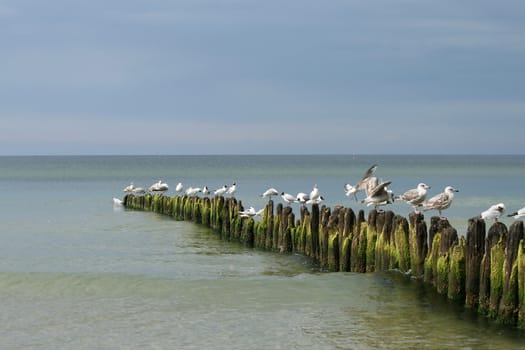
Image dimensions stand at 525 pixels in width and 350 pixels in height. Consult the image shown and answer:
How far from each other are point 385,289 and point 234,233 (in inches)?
415

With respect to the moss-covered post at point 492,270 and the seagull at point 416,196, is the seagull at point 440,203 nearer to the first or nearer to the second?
the seagull at point 416,196

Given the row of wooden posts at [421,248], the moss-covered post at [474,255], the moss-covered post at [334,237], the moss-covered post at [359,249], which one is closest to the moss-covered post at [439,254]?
the row of wooden posts at [421,248]

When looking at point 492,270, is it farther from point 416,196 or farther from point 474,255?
point 416,196

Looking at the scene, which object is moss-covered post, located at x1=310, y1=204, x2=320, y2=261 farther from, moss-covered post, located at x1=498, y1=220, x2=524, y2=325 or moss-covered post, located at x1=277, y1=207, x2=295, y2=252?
moss-covered post, located at x1=498, y1=220, x2=524, y2=325

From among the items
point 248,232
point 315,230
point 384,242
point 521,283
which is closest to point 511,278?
point 521,283

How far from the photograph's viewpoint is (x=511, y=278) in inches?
404

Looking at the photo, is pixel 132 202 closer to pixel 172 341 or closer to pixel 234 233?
pixel 234 233

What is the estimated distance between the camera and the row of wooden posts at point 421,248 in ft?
34.4

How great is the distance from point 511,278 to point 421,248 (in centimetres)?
308

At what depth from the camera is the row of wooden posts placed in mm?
10492

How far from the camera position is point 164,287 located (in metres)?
15.0

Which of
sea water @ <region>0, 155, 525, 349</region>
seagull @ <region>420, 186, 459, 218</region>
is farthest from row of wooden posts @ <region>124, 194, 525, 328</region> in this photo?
seagull @ <region>420, 186, 459, 218</region>

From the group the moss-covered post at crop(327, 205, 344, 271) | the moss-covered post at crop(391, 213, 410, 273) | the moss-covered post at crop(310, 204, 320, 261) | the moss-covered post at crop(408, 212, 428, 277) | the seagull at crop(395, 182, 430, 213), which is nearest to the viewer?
the moss-covered post at crop(408, 212, 428, 277)

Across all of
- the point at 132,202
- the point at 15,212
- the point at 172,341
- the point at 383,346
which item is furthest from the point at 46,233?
the point at 383,346
